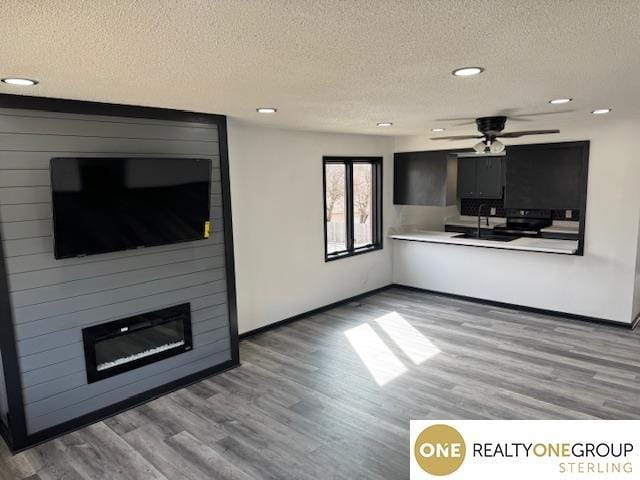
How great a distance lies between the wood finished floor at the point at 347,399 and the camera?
2711 millimetres

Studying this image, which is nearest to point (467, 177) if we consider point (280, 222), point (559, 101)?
point (280, 222)

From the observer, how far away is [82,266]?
120 inches

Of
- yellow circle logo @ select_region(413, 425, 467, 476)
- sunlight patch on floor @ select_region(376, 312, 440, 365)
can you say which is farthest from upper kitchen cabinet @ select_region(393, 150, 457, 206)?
yellow circle logo @ select_region(413, 425, 467, 476)

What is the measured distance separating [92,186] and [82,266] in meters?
0.60

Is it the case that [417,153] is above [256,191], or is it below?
above

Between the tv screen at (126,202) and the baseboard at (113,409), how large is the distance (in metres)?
1.23

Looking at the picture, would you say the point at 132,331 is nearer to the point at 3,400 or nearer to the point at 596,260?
the point at 3,400

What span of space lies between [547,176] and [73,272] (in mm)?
5091

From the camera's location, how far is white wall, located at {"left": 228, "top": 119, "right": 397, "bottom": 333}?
4484mm

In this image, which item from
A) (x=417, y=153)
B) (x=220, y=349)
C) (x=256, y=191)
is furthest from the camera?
(x=417, y=153)

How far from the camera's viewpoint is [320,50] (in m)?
1.77

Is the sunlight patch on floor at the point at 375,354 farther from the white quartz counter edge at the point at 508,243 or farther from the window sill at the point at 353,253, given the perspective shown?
the white quartz counter edge at the point at 508,243

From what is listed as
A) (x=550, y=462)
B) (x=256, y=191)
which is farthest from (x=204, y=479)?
(x=256, y=191)

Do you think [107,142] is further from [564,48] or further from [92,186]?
[564,48]
